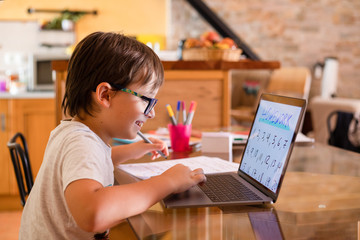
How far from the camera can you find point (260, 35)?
6.14 metres

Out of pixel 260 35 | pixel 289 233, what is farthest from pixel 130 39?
pixel 260 35

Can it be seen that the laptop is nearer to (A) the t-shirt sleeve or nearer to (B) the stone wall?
(A) the t-shirt sleeve

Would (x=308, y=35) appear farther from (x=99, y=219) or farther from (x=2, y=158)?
(x=99, y=219)

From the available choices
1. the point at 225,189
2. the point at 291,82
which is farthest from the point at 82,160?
the point at 291,82

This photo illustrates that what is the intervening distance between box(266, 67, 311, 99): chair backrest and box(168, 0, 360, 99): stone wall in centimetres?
75

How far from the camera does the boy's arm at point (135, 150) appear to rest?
1.26 meters

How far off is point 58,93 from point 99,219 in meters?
1.52

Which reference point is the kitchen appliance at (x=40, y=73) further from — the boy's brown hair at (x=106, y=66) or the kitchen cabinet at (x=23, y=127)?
the boy's brown hair at (x=106, y=66)

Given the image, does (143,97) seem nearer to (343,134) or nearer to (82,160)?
(82,160)

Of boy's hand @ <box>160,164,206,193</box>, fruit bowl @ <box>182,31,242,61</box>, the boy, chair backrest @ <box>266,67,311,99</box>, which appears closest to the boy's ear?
the boy

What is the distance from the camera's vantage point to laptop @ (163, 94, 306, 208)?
33.8 inches

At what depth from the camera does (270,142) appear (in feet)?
3.17

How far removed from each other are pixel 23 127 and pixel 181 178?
312 centimetres

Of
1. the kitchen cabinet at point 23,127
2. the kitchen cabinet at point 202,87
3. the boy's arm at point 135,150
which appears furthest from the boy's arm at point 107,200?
the kitchen cabinet at point 23,127
